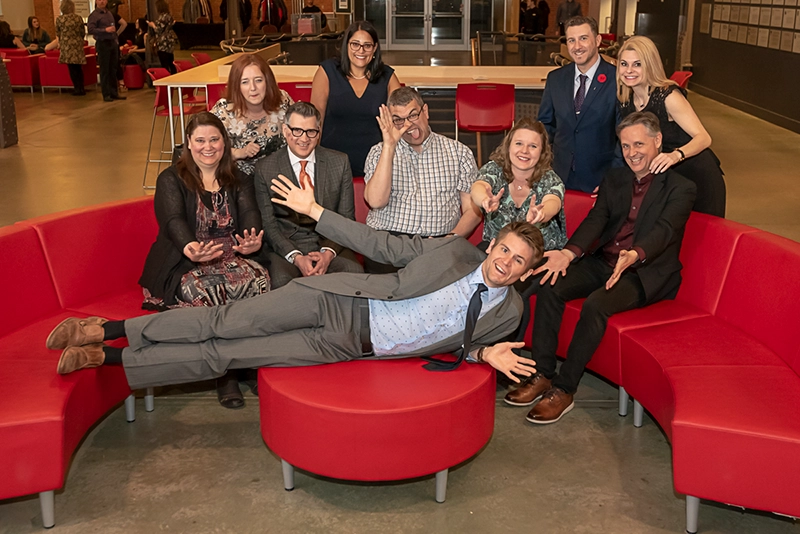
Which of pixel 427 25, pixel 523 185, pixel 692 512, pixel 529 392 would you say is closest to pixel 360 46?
pixel 523 185

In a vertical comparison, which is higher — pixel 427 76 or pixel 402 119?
pixel 402 119

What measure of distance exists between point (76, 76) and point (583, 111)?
12.5 meters

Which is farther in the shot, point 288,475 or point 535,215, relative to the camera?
point 535,215

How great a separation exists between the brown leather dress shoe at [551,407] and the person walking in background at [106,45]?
11990mm

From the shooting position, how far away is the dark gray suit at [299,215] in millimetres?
4074

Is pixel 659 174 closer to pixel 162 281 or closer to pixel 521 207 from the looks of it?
pixel 521 207

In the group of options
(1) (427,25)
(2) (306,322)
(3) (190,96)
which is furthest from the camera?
(1) (427,25)

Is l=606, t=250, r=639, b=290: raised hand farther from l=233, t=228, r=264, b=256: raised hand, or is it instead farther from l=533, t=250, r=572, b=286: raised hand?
l=233, t=228, r=264, b=256: raised hand

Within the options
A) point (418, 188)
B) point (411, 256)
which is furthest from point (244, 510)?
point (418, 188)

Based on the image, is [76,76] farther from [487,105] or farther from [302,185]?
[302,185]

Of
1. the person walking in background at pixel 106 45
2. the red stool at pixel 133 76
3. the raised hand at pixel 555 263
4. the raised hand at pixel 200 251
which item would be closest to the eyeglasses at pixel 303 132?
the raised hand at pixel 200 251

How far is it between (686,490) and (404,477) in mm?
950

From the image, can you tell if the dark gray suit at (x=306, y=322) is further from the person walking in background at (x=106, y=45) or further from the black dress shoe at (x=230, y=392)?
the person walking in background at (x=106, y=45)

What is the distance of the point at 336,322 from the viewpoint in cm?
328
